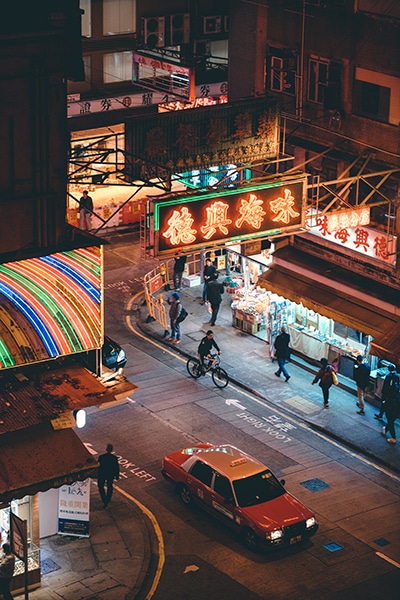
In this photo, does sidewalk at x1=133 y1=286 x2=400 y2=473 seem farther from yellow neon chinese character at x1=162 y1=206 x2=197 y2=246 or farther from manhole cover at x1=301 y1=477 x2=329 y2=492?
yellow neon chinese character at x1=162 y1=206 x2=197 y2=246

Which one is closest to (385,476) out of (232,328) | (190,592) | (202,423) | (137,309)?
(202,423)

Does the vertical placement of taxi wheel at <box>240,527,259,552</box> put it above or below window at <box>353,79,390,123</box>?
below

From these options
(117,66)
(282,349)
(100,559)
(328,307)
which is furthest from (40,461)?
(117,66)

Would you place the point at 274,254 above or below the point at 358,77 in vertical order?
below

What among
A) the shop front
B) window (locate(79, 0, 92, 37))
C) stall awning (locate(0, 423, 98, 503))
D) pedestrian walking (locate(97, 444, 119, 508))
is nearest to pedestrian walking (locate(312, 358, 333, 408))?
the shop front

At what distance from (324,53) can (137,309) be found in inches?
489

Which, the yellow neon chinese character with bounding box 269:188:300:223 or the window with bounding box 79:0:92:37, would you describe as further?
the window with bounding box 79:0:92:37

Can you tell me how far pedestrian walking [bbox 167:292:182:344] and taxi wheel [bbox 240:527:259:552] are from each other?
12.7 meters

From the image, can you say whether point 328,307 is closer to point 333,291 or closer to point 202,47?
point 333,291

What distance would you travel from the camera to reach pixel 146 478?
109 ft

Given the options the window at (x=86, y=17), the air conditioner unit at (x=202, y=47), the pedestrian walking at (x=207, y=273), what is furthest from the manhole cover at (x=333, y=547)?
the window at (x=86, y=17)

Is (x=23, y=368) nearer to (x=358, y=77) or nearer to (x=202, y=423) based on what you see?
(x=202, y=423)

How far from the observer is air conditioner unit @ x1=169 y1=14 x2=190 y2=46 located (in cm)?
5400

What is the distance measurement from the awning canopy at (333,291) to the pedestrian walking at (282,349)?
1.13 metres
